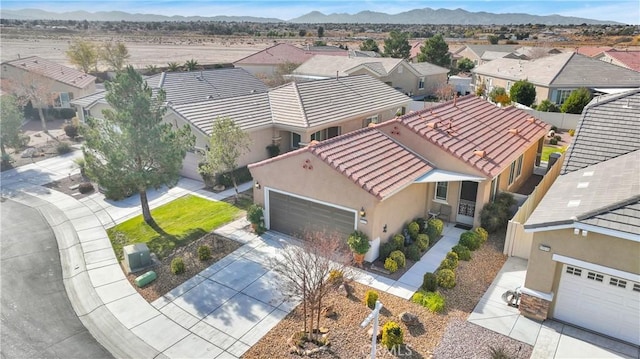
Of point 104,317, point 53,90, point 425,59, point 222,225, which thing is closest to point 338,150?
point 222,225

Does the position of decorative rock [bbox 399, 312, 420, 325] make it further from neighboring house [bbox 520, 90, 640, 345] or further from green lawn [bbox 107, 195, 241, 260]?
green lawn [bbox 107, 195, 241, 260]

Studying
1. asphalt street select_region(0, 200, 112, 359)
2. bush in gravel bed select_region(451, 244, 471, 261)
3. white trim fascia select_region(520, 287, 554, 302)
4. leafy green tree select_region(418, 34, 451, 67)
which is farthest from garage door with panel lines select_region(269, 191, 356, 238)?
leafy green tree select_region(418, 34, 451, 67)

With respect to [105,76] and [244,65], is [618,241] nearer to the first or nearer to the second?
[244,65]

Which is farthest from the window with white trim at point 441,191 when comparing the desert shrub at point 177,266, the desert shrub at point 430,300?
the desert shrub at point 177,266

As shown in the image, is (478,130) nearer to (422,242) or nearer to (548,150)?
(422,242)

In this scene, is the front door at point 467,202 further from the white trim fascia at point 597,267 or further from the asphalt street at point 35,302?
the asphalt street at point 35,302
